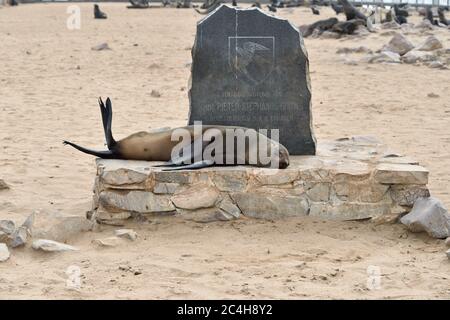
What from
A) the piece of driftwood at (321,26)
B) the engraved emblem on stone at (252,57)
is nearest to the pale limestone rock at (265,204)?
the engraved emblem on stone at (252,57)

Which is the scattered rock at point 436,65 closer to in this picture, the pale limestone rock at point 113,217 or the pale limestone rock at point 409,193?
the pale limestone rock at point 409,193

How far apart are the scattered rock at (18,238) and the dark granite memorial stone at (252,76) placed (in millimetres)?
1887

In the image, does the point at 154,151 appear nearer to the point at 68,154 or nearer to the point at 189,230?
the point at 189,230

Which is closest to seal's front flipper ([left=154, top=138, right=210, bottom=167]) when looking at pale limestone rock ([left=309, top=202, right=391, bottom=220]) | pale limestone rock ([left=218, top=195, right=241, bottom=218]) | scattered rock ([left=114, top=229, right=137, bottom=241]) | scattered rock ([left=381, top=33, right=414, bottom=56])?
pale limestone rock ([left=218, top=195, right=241, bottom=218])

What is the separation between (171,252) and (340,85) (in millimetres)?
9111

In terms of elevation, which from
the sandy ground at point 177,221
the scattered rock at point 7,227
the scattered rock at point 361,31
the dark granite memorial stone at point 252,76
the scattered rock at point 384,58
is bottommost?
the sandy ground at point 177,221

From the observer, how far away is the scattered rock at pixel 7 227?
6262 millimetres

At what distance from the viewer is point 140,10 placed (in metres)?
42.6

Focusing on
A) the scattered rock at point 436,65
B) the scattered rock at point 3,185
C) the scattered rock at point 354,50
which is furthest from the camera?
the scattered rock at point 354,50

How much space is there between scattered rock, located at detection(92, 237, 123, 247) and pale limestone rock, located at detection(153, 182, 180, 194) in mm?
578

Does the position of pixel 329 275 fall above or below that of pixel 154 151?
below

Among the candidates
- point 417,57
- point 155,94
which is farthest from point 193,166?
point 417,57

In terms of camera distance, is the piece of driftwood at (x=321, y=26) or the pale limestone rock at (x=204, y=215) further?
the piece of driftwood at (x=321, y=26)
